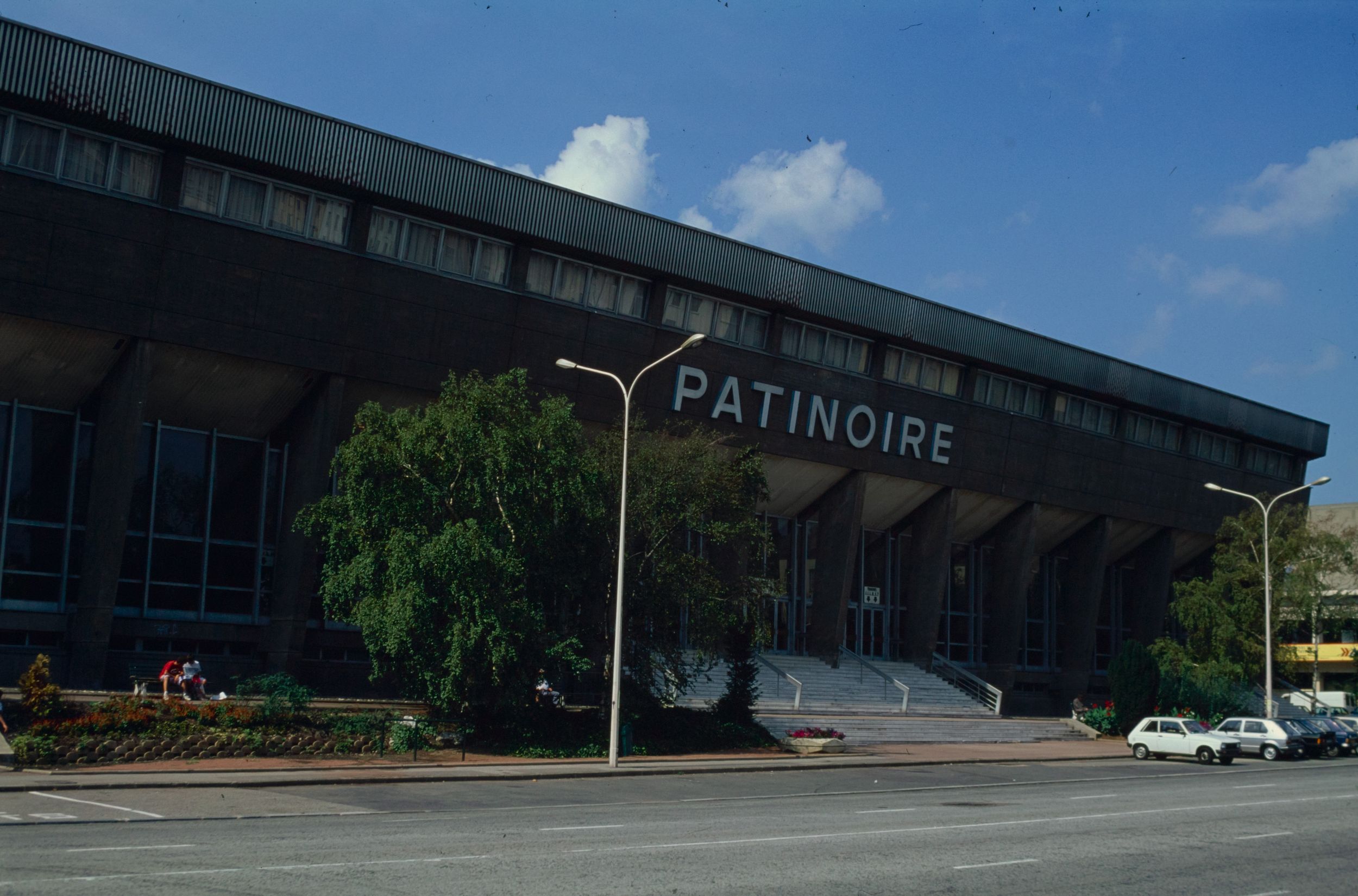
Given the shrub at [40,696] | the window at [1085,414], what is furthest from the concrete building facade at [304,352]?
the shrub at [40,696]

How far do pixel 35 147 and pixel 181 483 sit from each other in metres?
11.7

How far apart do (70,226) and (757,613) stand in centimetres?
2182

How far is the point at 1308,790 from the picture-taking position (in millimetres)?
25688

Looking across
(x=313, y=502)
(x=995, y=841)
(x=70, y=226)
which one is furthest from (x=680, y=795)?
(x=70, y=226)

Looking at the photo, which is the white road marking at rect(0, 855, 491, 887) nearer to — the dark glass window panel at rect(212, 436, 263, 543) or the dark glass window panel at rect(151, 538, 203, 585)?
the dark glass window panel at rect(151, 538, 203, 585)

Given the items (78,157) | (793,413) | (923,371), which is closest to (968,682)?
(923,371)

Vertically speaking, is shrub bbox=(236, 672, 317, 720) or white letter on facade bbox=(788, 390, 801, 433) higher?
white letter on facade bbox=(788, 390, 801, 433)

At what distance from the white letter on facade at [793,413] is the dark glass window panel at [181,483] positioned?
21598 mm

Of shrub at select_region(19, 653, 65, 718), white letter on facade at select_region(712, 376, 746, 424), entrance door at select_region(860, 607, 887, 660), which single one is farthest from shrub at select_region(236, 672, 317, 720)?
entrance door at select_region(860, 607, 887, 660)

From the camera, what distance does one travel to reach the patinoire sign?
44.5 meters

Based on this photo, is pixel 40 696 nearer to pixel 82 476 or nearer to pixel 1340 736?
pixel 82 476

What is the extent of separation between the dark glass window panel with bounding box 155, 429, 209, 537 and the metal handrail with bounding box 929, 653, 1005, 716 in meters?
32.1

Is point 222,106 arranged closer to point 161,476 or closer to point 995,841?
point 161,476

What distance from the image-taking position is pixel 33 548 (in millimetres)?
35969
